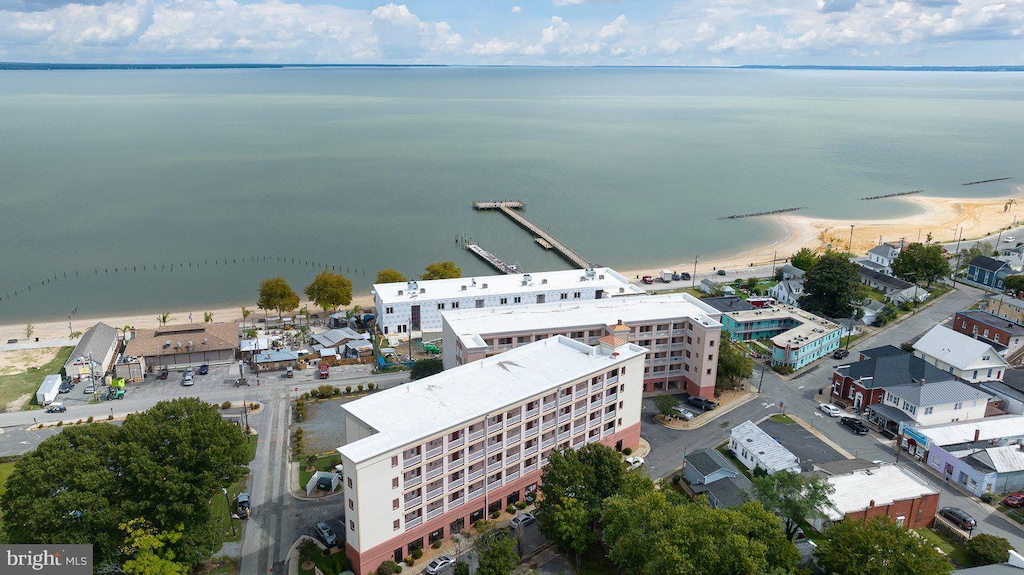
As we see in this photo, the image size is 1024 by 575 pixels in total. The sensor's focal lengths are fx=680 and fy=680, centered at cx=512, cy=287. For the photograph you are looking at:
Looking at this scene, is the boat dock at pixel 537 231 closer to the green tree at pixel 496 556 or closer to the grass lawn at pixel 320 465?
the grass lawn at pixel 320 465

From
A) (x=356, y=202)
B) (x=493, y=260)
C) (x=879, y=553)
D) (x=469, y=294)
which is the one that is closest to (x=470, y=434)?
(x=879, y=553)

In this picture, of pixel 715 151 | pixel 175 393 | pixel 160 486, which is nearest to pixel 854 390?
pixel 160 486

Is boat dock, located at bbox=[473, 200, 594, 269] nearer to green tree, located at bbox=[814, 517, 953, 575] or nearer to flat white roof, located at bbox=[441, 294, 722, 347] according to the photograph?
flat white roof, located at bbox=[441, 294, 722, 347]

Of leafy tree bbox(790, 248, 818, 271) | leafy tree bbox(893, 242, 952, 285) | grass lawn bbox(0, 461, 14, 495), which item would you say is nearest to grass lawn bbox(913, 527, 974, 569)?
leafy tree bbox(893, 242, 952, 285)

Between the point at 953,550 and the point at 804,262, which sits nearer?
the point at 953,550

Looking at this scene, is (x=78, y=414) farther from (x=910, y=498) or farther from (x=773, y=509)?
(x=910, y=498)

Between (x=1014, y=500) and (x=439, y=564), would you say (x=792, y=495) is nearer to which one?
(x=1014, y=500)

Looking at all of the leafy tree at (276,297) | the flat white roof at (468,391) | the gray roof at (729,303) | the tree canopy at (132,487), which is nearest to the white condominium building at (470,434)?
the flat white roof at (468,391)
